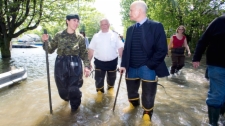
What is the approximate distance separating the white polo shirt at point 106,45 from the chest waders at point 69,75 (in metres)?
1.02

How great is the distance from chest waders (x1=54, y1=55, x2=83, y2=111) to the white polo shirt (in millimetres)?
1019

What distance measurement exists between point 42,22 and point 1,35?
11.4 ft

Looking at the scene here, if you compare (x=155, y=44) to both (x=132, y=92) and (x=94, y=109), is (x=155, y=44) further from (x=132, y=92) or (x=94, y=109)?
(x=94, y=109)

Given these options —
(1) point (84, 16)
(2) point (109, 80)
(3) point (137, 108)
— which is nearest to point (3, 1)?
(1) point (84, 16)

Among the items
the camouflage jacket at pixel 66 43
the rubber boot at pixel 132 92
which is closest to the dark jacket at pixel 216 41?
the rubber boot at pixel 132 92

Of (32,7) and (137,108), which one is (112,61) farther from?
(32,7)

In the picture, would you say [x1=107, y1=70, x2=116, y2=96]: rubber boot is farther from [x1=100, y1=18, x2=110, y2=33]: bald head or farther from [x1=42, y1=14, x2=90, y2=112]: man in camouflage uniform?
[x1=42, y1=14, x2=90, y2=112]: man in camouflage uniform

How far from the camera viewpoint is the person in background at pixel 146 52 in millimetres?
3254

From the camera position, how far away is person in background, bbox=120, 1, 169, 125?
10.7 ft

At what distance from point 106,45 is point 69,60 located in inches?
49.5

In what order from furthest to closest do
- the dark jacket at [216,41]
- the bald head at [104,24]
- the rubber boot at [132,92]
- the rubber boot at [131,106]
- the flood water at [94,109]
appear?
the bald head at [104,24], the rubber boot at [131,106], the rubber boot at [132,92], the flood water at [94,109], the dark jacket at [216,41]

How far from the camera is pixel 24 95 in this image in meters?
5.14

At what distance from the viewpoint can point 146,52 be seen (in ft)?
11.0

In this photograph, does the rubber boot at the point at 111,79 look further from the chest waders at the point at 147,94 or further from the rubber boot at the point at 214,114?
the rubber boot at the point at 214,114
